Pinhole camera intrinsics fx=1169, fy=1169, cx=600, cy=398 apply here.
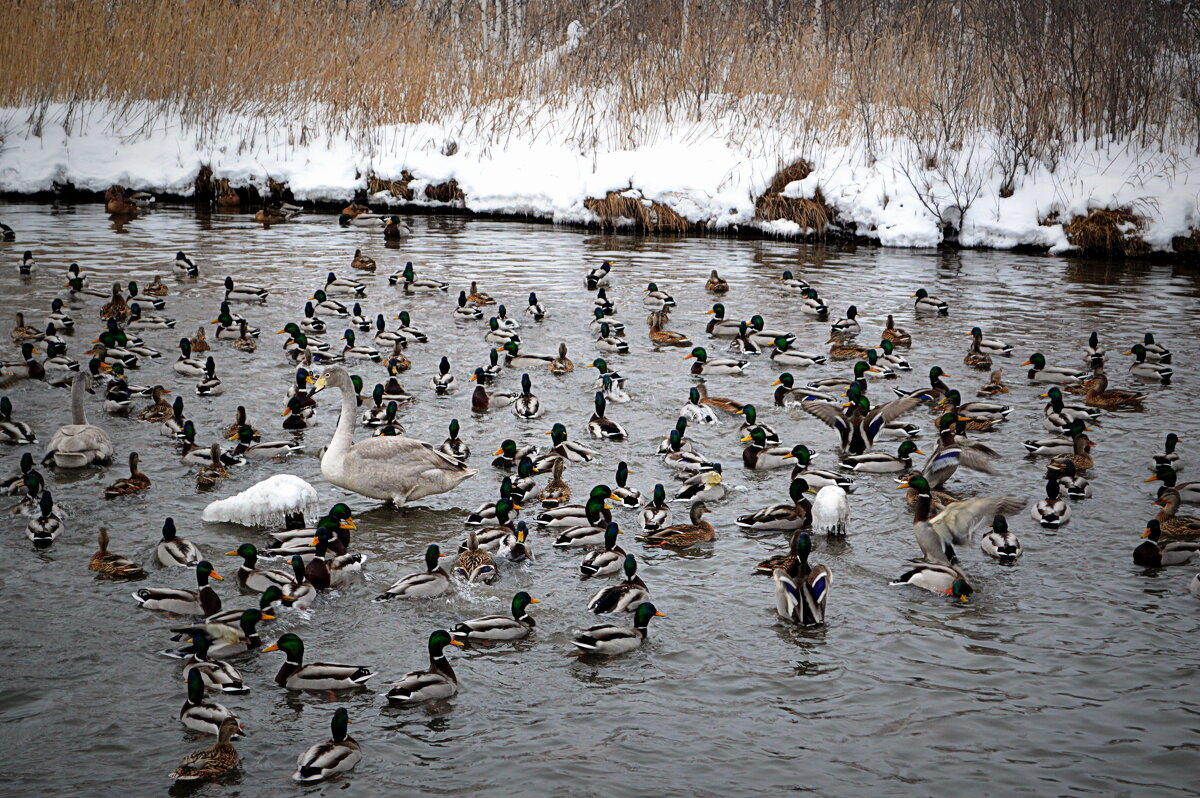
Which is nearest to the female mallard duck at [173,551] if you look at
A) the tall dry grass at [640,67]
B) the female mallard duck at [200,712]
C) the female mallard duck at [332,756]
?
the female mallard duck at [200,712]

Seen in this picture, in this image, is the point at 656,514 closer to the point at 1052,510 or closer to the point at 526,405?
the point at 1052,510

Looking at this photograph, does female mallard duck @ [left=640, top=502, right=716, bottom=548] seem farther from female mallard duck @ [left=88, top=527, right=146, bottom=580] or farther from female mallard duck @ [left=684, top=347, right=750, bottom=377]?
female mallard duck @ [left=684, top=347, right=750, bottom=377]

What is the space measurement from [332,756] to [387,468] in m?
4.13

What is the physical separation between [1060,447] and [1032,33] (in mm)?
15567

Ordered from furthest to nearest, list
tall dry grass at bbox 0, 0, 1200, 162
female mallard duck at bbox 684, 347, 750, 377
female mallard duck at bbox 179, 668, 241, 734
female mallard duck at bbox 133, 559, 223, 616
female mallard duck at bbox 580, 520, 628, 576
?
tall dry grass at bbox 0, 0, 1200, 162
female mallard duck at bbox 684, 347, 750, 377
female mallard duck at bbox 580, 520, 628, 576
female mallard duck at bbox 133, 559, 223, 616
female mallard duck at bbox 179, 668, 241, 734

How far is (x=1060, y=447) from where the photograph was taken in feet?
37.8

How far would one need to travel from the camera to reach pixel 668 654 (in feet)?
25.5

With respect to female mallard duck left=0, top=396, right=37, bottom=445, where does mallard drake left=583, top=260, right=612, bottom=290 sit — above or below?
above

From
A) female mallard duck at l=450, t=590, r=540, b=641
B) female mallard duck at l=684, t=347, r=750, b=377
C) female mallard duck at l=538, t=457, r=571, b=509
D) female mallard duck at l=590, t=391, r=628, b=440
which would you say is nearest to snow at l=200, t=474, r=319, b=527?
female mallard duck at l=538, t=457, r=571, b=509

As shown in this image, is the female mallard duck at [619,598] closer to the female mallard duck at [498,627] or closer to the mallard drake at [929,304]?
the female mallard duck at [498,627]

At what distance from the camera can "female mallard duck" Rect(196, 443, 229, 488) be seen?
10523mm

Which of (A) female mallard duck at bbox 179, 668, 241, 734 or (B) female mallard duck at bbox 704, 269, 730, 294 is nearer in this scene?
(A) female mallard duck at bbox 179, 668, 241, 734

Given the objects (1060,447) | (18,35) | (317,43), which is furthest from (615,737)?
(18,35)

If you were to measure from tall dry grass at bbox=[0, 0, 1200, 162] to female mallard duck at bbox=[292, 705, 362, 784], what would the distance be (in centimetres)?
2041
